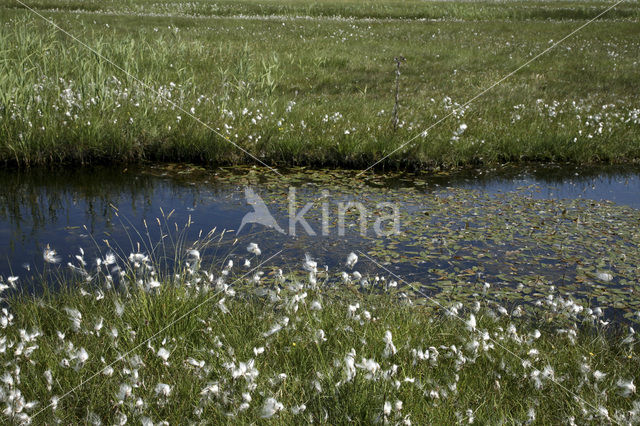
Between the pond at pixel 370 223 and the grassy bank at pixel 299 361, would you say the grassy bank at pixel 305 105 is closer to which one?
the pond at pixel 370 223

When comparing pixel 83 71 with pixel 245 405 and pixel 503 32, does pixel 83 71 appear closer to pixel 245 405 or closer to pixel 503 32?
pixel 245 405

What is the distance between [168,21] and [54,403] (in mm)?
22005

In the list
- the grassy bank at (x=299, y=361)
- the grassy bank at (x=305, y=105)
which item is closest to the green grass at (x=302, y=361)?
the grassy bank at (x=299, y=361)

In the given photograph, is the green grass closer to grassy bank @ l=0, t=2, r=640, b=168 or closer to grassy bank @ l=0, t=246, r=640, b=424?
grassy bank @ l=0, t=246, r=640, b=424

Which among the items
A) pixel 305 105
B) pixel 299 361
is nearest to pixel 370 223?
pixel 299 361

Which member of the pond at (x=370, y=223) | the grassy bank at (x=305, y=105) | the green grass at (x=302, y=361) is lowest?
the pond at (x=370, y=223)

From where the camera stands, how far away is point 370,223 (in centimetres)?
645

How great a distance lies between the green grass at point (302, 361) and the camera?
117 inches

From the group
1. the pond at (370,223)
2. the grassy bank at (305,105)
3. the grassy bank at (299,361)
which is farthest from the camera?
the grassy bank at (305,105)

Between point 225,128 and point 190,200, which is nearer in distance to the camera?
point 190,200

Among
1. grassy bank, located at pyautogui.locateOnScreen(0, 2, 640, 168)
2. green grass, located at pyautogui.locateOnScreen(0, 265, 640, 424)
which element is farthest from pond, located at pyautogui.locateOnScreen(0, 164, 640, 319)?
green grass, located at pyautogui.locateOnScreen(0, 265, 640, 424)

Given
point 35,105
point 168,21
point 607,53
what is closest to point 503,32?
point 607,53

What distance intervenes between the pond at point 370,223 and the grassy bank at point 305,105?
0.49m

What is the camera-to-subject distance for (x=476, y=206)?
719 centimetres
